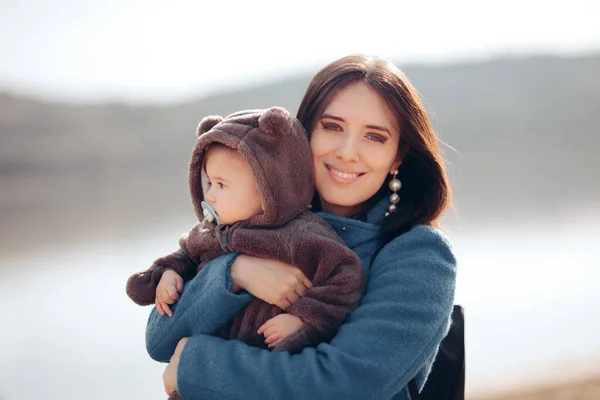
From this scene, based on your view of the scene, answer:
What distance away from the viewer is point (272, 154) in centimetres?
154

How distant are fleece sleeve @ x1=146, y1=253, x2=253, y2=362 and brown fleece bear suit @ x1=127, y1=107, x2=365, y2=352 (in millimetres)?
39

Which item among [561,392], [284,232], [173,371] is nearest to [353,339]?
[284,232]

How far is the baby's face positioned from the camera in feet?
5.10

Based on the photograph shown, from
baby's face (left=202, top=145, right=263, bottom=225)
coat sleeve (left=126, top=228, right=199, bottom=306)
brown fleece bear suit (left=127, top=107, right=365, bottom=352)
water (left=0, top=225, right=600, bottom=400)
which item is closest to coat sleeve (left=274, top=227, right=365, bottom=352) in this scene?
brown fleece bear suit (left=127, top=107, right=365, bottom=352)

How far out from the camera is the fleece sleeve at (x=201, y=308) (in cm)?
155

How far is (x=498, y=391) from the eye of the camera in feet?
13.8

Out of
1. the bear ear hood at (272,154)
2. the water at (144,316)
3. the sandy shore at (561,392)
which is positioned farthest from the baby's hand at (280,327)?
the sandy shore at (561,392)

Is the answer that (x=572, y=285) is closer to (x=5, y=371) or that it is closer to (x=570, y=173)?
(x=5, y=371)

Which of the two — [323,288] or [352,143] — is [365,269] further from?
[352,143]

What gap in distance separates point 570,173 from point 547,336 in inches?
319

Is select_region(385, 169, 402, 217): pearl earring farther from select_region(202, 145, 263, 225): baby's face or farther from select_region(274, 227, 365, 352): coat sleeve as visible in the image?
select_region(202, 145, 263, 225): baby's face

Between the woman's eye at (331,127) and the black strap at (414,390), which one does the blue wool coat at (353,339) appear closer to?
the black strap at (414,390)

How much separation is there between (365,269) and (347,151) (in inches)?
12.0

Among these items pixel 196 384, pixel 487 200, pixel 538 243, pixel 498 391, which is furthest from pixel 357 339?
pixel 487 200
